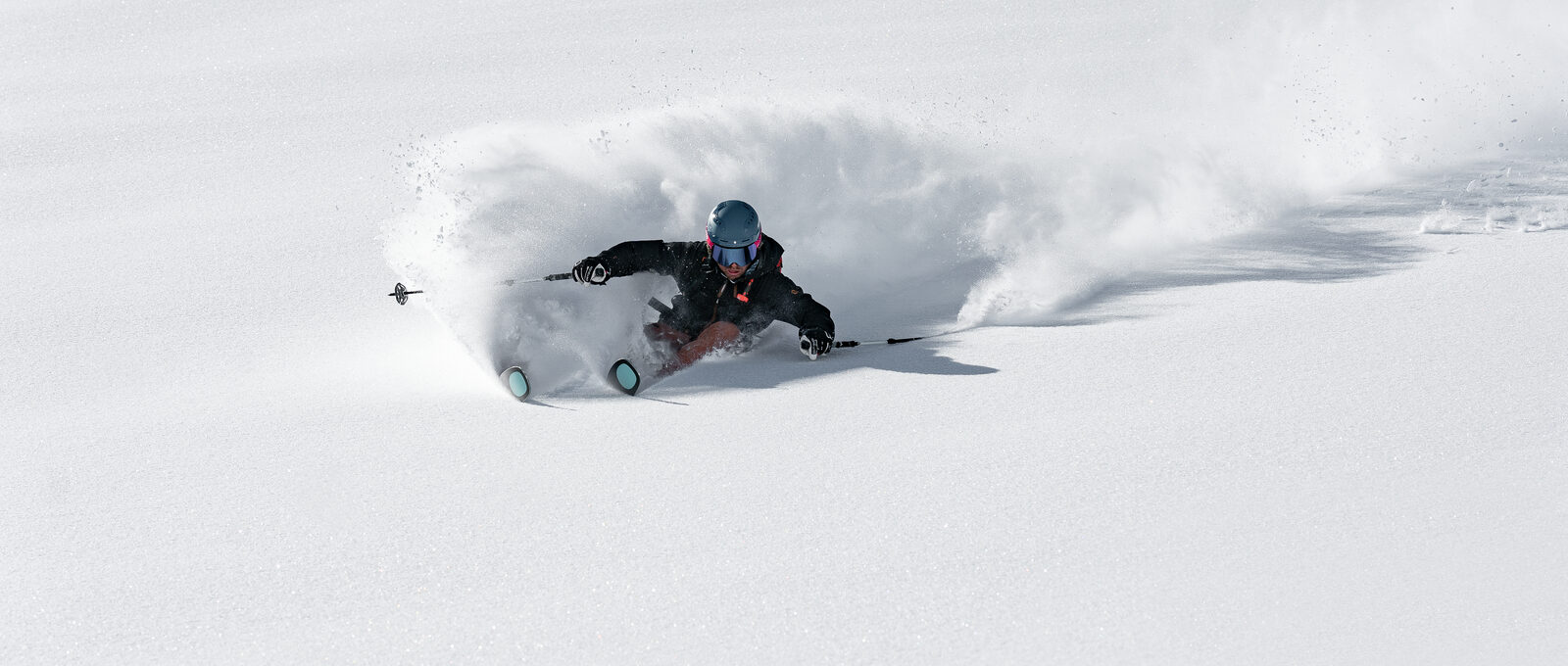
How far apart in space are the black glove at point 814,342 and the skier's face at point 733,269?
51 cm

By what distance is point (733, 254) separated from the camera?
6555mm

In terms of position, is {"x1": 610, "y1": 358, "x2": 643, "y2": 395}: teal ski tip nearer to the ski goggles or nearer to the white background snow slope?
the white background snow slope

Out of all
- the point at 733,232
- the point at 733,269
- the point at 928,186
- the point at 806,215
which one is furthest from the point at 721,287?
the point at 928,186

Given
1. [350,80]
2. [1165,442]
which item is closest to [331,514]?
[1165,442]

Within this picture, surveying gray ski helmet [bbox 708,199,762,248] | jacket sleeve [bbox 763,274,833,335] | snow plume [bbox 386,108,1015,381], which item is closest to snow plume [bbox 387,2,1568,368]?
snow plume [bbox 386,108,1015,381]

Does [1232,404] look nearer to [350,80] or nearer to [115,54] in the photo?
[350,80]

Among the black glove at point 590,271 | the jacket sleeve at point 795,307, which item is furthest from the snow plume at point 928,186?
the jacket sleeve at point 795,307

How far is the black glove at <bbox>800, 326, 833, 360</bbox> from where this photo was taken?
20.7 feet

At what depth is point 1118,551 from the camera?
4.08 metres

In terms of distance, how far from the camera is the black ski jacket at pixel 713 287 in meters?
6.64

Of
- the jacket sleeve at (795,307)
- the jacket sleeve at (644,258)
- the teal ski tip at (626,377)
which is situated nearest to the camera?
the teal ski tip at (626,377)

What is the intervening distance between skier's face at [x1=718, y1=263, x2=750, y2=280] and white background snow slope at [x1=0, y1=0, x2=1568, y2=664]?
1.44ft

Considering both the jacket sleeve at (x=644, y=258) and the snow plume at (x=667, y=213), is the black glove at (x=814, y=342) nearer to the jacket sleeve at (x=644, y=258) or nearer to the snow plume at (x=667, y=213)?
the snow plume at (x=667, y=213)

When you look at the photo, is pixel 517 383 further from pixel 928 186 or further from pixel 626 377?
pixel 928 186
